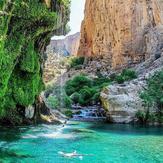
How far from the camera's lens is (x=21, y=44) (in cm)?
2467

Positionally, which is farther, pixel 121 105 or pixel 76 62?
pixel 76 62

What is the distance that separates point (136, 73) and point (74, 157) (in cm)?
4145

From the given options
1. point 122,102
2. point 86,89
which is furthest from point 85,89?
point 122,102

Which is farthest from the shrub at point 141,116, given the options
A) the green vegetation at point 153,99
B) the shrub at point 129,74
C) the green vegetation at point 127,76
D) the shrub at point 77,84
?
the shrub at point 77,84

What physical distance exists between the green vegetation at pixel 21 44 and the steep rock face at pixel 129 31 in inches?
1461

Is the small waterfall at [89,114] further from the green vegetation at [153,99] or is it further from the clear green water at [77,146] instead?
the clear green water at [77,146]

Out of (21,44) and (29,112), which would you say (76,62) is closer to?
(29,112)

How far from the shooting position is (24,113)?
109ft

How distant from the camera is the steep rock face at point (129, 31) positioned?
6832cm

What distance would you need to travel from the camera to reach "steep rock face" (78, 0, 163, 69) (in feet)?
224

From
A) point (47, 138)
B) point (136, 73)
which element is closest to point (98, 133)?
point (47, 138)

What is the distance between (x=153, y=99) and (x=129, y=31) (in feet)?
108

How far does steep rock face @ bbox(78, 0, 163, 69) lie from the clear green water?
3565cm

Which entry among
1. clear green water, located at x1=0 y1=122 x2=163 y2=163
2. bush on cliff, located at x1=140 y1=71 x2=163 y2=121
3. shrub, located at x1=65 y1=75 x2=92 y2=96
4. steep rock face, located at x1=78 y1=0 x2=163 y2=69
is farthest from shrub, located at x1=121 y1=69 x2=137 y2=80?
clear green water, located at x1=0 y1=122 x2=163 y2=163
